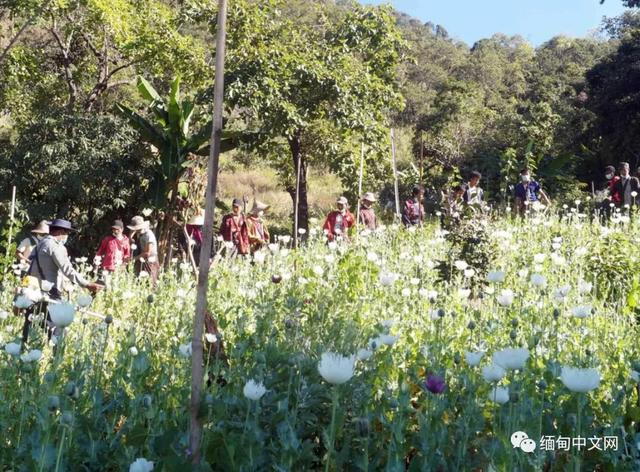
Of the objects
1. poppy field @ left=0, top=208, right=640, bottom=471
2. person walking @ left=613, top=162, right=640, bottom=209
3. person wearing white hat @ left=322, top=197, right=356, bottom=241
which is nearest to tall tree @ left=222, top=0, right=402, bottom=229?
person wearing white hat @ left=322, top=197, right=356, bottom=241

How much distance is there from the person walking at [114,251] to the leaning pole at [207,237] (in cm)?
590

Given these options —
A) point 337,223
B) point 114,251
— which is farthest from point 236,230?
point 114,251

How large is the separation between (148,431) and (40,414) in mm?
357

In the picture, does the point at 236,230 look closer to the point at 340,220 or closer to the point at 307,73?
the point at 340,220

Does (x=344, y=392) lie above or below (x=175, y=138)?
below

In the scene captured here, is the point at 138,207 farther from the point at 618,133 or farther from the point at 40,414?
the point at 618,133

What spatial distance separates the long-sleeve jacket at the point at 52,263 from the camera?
5574 mm

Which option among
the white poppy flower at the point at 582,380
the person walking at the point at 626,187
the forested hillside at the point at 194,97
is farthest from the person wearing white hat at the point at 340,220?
the white poppy flower at the point at 582,380

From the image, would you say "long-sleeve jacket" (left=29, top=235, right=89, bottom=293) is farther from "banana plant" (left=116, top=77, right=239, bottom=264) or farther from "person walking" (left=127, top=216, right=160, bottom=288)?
"banana plant" (left=116, top=77, right=239, bottom=264)

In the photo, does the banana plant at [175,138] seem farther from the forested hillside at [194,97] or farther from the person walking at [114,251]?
the person walking at [114,251]

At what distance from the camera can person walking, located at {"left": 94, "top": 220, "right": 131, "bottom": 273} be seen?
7.86 meters

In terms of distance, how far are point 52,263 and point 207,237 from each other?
4.17 meters

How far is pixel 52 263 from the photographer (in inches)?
A: 224

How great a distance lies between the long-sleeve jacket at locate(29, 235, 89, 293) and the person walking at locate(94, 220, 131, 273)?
195 cm
